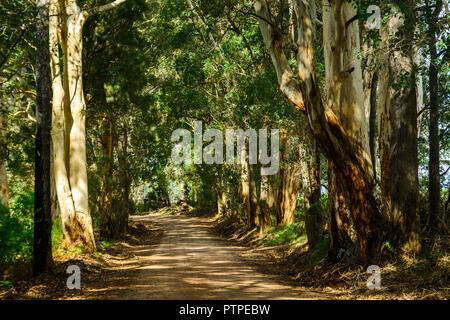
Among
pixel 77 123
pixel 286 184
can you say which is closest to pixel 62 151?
pixel 77 123

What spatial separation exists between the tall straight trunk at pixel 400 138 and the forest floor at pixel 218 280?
922 millimetres

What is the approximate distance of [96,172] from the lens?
21.5 metres

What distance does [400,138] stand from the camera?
384 inches

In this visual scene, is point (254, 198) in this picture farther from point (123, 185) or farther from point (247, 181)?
point (123, 185)

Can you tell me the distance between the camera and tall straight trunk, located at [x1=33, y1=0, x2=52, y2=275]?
33.1ft

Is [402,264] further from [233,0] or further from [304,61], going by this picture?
[233,0]

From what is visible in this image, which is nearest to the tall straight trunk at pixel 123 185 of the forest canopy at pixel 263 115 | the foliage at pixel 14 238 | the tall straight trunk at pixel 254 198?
the forest canopy at pixel 263 115

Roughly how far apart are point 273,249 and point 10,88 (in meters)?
11.3

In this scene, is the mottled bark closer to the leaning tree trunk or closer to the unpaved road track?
the unpaved road track

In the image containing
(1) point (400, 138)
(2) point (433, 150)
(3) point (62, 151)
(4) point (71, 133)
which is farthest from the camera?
(4) point (71, 133)

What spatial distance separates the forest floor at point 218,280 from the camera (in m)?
8.28

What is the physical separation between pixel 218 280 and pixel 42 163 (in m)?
4.60

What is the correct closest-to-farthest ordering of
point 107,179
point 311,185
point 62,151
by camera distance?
point 62,151
point 311,185
point 107,179

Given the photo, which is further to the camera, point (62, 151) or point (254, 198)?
point (254, 198)
